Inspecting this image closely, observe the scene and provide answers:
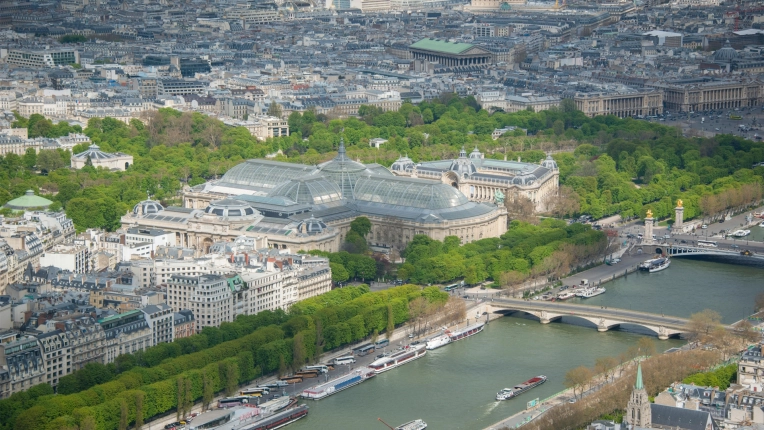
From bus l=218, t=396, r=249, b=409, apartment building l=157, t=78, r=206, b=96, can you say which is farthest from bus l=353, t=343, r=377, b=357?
apartment building l=157, t=78, r=206, b=96

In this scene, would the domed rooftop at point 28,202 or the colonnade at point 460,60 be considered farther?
the colonnade at point 460,60

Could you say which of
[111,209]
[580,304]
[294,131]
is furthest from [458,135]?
[580,304]

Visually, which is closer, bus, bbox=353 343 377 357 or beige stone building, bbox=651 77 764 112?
bus, bbox=353 343 377 357

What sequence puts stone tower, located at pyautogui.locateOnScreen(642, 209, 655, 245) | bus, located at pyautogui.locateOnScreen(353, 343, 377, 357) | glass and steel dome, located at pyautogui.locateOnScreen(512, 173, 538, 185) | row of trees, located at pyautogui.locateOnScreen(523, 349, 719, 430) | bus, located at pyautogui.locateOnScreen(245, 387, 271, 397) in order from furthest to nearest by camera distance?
glass and steel dome, located at pyautogui.locateOnScreen(512, 173, 538, 185) < stone tower, located at pyautogui.locateOnScreen(642, 209, 655, 245) < bus, located at pyautogui.locateOnScreen(353, 343, 377, 357) < bus, located at pyautogui.locateOnScreen(245, 387, 271, 397) < row of trees, located at pyautogui.locateOnScreen(523, 349, 719, 430)

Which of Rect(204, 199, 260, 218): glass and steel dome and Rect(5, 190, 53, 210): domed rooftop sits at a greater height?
Rect(204, 199, 260, 218): glass and steel dome

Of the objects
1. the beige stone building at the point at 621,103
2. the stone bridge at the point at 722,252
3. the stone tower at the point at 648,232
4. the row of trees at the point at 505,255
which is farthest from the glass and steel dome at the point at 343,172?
the beige stone building at the point at 621,103

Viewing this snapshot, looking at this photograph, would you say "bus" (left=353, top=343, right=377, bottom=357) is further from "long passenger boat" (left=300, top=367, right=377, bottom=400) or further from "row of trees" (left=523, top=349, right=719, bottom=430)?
"row of trees" (left=523, top=349, right=719, bottom=430)

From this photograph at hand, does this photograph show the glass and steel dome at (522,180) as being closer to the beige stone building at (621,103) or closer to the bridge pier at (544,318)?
the bridge pier at (544,318)
